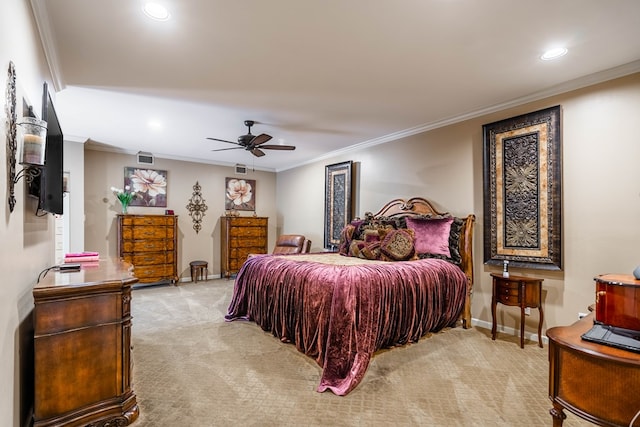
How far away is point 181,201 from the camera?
650cm

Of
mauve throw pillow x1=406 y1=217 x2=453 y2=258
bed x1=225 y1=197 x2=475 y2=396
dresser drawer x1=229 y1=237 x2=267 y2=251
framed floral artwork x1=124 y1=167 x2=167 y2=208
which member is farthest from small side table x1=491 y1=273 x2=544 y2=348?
framed floral artwork x1=124 y1=167 x2=167 y2=208

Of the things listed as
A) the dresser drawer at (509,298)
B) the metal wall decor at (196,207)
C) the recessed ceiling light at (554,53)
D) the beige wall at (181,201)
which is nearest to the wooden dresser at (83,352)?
the dresser drawer at (509,298)

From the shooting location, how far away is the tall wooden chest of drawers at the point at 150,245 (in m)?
5.44

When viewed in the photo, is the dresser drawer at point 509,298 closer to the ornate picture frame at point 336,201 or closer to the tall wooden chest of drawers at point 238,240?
the ornate picture frame at point 336,201

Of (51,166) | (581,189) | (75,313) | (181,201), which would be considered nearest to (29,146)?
(51,166)

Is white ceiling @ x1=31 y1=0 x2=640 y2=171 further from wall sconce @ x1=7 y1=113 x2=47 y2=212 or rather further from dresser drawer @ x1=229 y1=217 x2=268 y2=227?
dresser drawer @ x1=229 y1=217 x2=268 y2=227

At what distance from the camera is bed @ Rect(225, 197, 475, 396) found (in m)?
2.49

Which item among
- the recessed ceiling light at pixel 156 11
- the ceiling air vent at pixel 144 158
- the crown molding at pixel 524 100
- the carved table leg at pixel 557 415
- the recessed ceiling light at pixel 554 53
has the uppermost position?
the recessed ceiling light at pixel 156 11

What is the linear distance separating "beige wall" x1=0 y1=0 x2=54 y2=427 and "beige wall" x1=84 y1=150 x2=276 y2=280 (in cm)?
402

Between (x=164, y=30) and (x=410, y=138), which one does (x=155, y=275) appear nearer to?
(x=164, y=30)

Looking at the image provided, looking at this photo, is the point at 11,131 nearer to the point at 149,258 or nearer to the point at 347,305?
the point at 347,305

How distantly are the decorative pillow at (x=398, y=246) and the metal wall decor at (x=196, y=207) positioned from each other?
4.51 m

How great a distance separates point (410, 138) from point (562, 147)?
195 centimetres

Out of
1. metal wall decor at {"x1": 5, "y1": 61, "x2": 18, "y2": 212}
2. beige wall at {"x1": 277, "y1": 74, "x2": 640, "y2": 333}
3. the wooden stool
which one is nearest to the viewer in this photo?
metal wall decor at {"x1": 5, "y1": 61, "x2": 18, "y2": 212}
